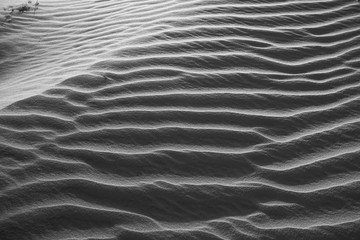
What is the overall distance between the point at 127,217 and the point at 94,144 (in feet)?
1.83

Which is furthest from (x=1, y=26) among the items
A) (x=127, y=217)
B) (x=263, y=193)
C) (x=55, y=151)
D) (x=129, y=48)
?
(x=263, y=193)

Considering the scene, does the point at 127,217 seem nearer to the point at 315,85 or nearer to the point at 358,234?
the point at 358,234

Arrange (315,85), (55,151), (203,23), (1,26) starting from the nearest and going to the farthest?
(55,151), (315,85), (203,23), (1,26)

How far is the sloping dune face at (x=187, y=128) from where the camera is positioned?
203cm

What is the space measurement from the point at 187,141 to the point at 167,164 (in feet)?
0.76

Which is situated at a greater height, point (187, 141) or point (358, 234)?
point (187, 141)

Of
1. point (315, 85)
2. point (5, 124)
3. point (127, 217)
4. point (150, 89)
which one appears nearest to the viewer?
point (127, 217)

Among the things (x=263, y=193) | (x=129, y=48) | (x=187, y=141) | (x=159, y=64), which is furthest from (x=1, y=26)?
(x=263, y=193)

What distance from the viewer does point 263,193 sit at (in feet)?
7.23

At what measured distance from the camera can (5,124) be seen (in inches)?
97.1

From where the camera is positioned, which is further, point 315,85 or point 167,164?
point 315,85

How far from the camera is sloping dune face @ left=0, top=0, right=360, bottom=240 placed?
2.03 m

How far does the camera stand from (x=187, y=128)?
8.30ft

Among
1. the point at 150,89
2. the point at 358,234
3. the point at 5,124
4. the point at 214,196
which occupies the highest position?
the point at 150,89
